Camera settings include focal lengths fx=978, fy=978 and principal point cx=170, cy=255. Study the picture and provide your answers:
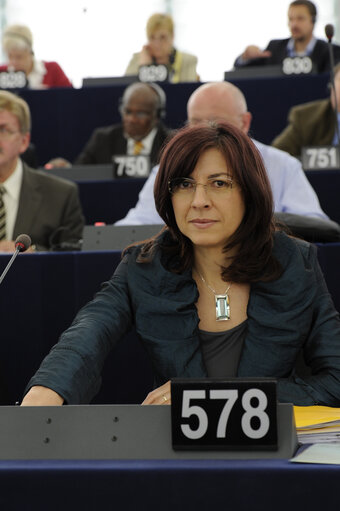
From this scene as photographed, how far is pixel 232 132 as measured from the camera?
1.86 m

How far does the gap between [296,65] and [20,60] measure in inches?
73.5

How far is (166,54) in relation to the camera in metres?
6.61

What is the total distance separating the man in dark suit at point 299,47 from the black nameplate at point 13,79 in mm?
1485

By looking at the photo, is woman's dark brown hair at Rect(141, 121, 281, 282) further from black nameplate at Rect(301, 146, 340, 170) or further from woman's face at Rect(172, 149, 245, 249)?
black nameplate at Rect(301, 146, 340, 170)

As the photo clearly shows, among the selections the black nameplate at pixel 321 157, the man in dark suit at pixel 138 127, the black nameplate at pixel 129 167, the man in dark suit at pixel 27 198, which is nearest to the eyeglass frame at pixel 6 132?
the man in dark suit at pixel 27 198

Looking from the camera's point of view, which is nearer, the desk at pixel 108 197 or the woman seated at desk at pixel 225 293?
the woman seated at desk at pixel 225 293

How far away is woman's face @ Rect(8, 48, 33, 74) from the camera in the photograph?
6.59 metres

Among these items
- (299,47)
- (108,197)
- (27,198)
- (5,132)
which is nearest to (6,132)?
(5,132)

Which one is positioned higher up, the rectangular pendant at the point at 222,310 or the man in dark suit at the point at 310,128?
the man in dark suit at the point at 310,128

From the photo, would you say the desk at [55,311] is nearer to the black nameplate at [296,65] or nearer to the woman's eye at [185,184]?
the woman's eye at [185,184]

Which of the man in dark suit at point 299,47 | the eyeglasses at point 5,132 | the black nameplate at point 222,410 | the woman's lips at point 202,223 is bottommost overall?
the black nameplate at point 222,410

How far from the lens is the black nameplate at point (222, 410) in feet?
4.04

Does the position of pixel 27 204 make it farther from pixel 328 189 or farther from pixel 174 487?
pixel 174 487

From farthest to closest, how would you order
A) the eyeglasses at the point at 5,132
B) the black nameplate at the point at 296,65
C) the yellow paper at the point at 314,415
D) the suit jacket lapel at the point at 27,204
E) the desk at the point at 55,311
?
the black nameplate at the point at 296,65, the eyeglasses at the point at 5,132, the suit jacket lapel at the point at 27,204, the desk at the point at 55,311, the yellow paper at the point at 314,415
